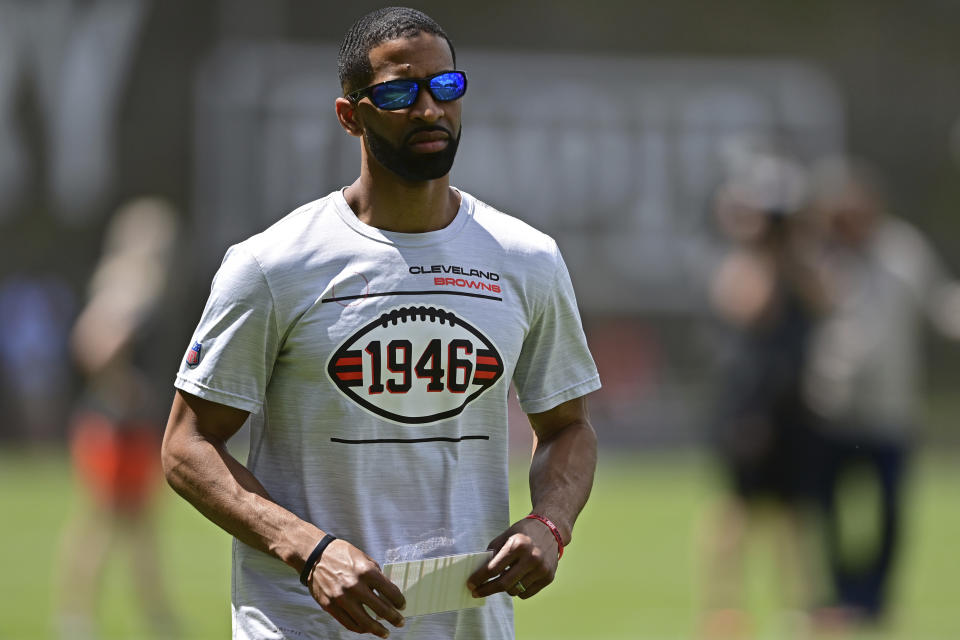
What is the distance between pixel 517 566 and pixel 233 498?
2.22ft

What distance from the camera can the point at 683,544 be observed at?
533 inches

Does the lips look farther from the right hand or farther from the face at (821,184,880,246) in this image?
the face at (821,184,880,246)

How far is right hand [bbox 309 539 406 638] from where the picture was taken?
3492 millimetres

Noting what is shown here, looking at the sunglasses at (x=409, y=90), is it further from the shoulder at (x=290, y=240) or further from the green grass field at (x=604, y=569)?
the green grass field at (x=604, y=569)

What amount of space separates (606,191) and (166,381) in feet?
23.8

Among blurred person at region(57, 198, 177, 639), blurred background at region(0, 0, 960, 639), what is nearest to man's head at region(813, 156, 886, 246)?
blurred person at region(57, 198, 177, 639)

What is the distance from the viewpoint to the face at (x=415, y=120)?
3.81 meters

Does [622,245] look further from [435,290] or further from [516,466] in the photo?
[435,290]

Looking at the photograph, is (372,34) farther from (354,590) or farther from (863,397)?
(863,397)

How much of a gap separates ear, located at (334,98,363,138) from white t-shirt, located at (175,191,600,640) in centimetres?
18

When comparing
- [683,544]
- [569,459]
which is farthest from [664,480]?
[569,459]

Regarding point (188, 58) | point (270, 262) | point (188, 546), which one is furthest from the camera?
point (188, 58)

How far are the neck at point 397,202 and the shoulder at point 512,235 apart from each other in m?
0.12

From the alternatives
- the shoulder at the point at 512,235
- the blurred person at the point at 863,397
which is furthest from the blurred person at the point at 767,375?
the shoulder at the point at 512,235
